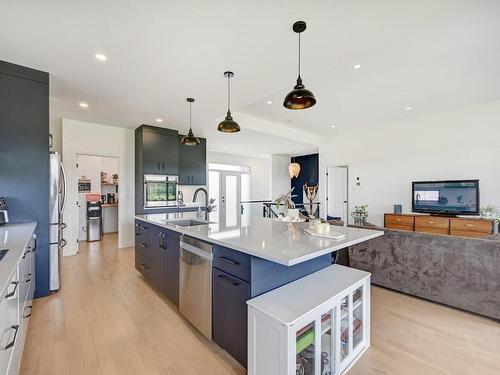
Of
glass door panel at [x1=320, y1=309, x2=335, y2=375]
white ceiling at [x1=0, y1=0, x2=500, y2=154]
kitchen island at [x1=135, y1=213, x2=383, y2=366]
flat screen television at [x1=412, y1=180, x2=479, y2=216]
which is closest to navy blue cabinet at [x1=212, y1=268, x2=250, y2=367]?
kitchen island at [x1=135, y1=213, x2=383, y2=366]

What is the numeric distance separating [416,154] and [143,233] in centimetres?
588

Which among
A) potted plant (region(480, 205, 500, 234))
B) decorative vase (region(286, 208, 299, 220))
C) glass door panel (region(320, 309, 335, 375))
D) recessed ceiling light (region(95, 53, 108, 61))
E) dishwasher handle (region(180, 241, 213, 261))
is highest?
recessed ceiling light (region(95, 53, 108, 61))

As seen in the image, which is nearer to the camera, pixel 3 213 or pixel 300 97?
pixel 300 97

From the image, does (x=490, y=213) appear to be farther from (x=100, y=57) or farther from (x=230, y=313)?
(x=100, y=57)

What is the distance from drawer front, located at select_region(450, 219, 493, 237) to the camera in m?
4.05

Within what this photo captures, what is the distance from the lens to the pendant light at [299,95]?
75.2 inches

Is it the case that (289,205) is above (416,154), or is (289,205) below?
below

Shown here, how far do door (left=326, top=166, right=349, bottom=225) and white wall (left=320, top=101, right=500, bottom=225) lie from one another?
230 mm

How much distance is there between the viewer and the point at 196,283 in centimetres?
202

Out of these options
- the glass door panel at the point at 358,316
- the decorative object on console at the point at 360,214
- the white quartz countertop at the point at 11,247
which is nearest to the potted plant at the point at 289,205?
the glass door panel at the point at 358,316

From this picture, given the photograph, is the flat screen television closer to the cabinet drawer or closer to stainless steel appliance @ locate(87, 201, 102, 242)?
the cabinet drawer

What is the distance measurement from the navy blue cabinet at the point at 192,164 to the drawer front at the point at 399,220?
183 inches

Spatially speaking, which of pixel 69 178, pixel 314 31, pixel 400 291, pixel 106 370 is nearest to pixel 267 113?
pixel 314 31

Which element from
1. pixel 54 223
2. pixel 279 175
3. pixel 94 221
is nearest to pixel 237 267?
pixel 54 223
